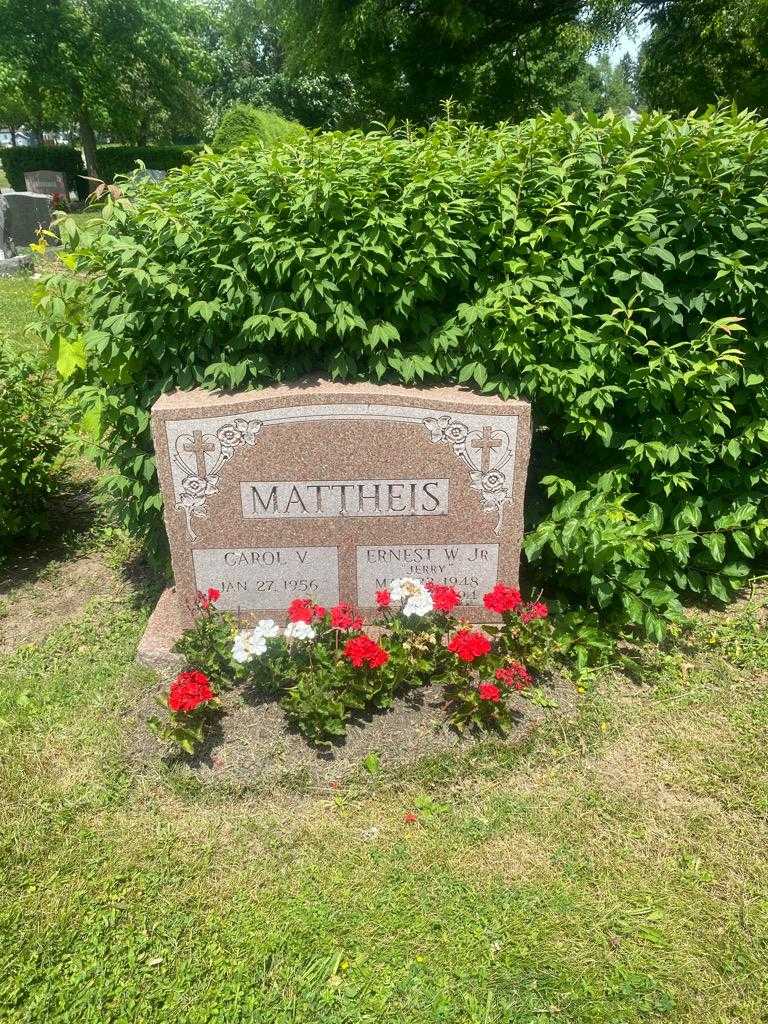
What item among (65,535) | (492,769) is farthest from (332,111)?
(492,769)

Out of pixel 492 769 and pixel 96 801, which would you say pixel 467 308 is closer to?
pixel 492 769

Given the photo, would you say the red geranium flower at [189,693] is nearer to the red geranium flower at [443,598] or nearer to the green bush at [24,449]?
the red geranium flower at [443,598]

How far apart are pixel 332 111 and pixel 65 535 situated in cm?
Result: 2781

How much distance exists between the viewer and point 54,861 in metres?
2.56

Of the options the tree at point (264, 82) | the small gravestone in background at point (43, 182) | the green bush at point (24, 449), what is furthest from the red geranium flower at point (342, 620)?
the small gravestone in background at point (43, 182)

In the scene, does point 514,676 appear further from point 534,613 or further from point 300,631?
point 300,631

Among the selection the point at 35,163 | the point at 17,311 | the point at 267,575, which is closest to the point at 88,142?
the point at 35,163

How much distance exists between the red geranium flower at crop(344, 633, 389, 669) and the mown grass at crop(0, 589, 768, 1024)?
396 millimetres

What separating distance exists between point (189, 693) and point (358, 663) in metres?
0.67

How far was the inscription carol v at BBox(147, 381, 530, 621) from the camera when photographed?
3266mm

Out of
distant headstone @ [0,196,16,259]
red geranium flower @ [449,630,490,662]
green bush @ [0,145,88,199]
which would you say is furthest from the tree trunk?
red geranium flower @ [449,630,490,662]

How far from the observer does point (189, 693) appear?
285 centimetres

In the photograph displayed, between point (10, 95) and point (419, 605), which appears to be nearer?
point (419, 605)

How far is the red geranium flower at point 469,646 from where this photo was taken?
9.91ft
